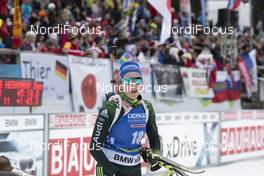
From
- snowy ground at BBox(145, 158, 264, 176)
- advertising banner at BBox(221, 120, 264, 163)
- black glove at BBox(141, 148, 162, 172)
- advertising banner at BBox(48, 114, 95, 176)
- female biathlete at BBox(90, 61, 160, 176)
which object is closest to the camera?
female biathlete at BBox(90, 61, 160, 176)

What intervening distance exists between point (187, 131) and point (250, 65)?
27.3 feet

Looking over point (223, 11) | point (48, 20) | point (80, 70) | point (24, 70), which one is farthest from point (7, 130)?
point (223, 11)

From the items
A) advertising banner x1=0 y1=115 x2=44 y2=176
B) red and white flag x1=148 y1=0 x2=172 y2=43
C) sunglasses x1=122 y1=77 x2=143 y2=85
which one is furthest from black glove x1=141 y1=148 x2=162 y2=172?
red and white flag x1=148 y1=0 x2=172 y2=43

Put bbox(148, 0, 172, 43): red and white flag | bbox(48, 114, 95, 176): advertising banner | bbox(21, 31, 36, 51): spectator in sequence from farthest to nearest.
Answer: bbox(148, 0, 172, 43): red and white flag
bbox(21, 31, 36, 51): spectator
bbox(48, 114, 95, 176): advertising banner

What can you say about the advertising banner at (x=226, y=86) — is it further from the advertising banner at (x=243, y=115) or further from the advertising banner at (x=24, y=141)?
the advertising banner at (x=24, y=141)

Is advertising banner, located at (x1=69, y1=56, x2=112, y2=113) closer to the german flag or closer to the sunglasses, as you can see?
the german flag

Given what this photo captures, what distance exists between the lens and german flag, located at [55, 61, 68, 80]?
1263cm

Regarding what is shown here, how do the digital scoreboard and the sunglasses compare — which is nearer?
the sunglasses

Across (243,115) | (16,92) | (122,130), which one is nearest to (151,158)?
(122,130)

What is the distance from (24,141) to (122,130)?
3.23m

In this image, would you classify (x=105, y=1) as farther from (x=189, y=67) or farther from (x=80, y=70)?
(x=80, y=70)

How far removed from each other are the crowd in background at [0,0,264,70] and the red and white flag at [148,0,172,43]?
1.06m

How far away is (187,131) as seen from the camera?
1180 centimetres

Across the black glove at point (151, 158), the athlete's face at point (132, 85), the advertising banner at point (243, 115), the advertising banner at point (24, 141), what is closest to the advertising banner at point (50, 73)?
the advertising banner at point (243, 115)
